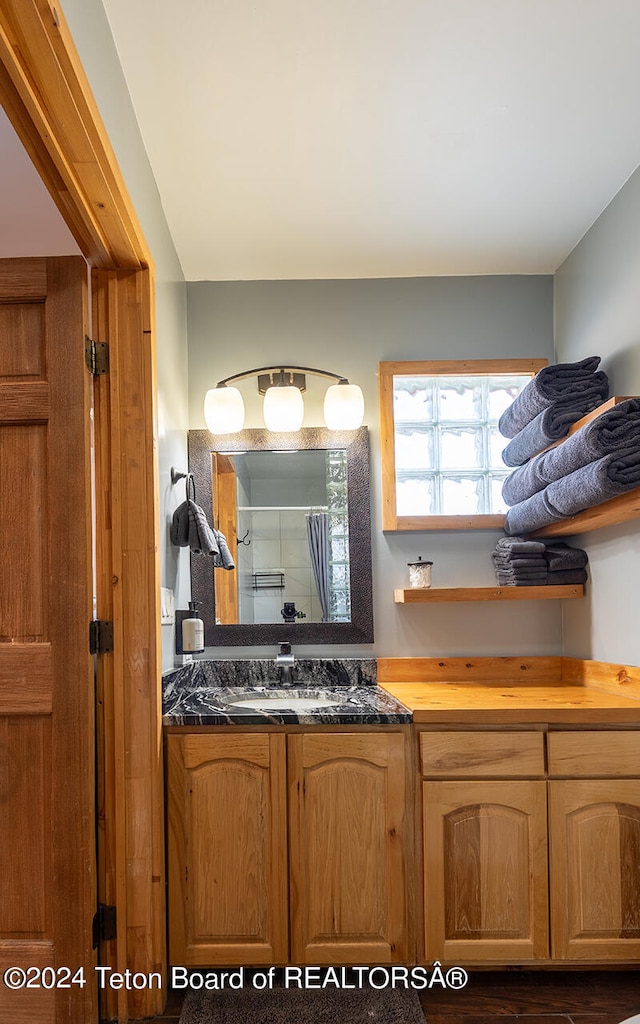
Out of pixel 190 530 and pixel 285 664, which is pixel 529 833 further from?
pixel 190 530

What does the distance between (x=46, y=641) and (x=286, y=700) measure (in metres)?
1.00

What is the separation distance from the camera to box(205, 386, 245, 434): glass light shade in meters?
3.23

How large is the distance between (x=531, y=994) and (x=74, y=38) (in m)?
2.65

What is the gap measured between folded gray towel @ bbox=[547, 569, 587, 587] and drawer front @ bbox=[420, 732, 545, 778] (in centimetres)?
79

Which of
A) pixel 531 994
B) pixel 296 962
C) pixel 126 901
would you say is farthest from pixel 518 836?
pixel 126 901

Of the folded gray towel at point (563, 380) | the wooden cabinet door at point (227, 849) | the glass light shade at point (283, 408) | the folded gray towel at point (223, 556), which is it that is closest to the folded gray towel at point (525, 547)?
the folded gray towel at point (563, 380)

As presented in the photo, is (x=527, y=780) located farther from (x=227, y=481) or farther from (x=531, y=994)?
(x=227, y=481)

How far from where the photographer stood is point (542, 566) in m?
3.14

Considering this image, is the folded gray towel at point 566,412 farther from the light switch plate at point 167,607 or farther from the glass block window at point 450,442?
the light switch plate at point 167,607

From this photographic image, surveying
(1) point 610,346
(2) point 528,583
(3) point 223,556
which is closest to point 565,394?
(1) point 610,346

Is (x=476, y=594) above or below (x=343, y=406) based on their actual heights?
below

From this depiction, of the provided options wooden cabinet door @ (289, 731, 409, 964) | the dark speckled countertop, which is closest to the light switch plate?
the dark speckled countertop

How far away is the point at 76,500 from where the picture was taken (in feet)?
7.37

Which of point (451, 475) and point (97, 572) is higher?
point (451, 475)
